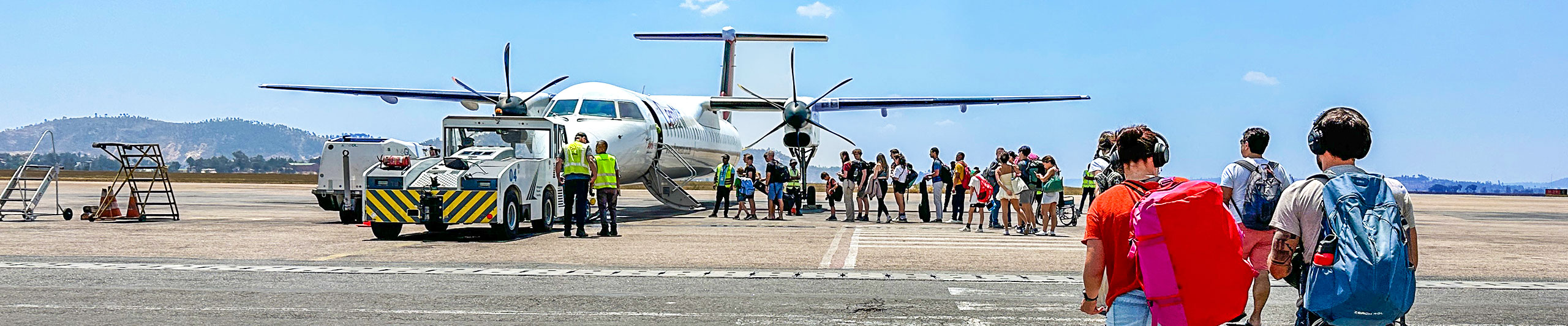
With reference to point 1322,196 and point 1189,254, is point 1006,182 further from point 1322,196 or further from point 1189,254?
point 1189,254

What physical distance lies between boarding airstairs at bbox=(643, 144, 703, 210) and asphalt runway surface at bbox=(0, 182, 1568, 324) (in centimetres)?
599

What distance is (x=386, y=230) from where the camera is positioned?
42.9 ft

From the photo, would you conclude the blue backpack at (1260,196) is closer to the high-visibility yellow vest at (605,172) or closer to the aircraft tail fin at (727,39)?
the high-visibility yellow vest at (605,172)

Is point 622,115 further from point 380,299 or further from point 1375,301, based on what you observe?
point 1375,301

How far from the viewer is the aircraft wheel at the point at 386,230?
1292 cm

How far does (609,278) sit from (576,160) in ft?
16.3

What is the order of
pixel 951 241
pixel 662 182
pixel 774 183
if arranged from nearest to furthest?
pixel 951 241 < pixel 774 183 < pixel 662 182

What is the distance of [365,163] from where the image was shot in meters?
17.7

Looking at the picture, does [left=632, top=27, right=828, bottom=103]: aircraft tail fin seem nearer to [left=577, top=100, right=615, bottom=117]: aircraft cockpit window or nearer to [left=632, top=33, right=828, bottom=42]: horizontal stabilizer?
[left=632, top=33, right=828, bottom=42]: horizontal stabilizer

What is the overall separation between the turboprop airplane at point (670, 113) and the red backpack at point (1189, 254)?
13.3 metres

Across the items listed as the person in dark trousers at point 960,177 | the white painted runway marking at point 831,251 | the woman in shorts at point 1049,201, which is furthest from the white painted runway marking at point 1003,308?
the person in dark trousers at point 960,177

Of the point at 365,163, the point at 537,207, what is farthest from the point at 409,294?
the point at 365,163

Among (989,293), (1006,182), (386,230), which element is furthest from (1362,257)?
(386,230)

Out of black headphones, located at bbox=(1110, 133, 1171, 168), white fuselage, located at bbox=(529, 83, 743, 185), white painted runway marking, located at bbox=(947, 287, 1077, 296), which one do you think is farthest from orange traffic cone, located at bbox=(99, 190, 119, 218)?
black headphones, located at bbox=(1110, 133, 1171, 168)
